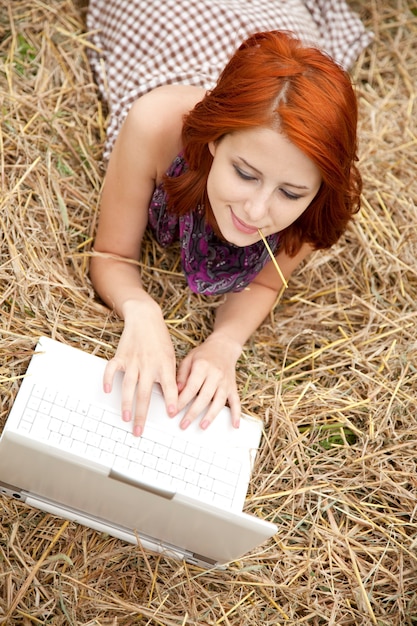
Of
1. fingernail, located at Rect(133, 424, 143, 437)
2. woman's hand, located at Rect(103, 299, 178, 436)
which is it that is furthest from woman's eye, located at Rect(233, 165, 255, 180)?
fingernail, located at Rect(133, 424, 143, 437)

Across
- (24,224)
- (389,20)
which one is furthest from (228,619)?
(389,20)

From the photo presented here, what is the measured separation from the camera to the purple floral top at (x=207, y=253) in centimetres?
178

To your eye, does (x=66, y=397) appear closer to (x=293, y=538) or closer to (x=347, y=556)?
(x=293, y=538)

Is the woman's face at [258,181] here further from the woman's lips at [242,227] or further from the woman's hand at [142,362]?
the woman's hand at [142,362]

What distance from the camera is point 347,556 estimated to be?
1.79m

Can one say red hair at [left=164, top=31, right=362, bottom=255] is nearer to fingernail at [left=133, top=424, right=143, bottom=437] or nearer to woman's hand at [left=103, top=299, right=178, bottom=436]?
woman's hand at [left=103, top=299, right=178, bottom=436]

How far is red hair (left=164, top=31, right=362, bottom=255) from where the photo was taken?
135cm

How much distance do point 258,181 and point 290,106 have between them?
16 centimetres

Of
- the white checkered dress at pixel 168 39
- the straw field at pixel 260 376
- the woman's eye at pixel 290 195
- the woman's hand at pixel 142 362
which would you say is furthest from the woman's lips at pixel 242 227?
the white checkered dress at pixel 168 39

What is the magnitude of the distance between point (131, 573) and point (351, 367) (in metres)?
0.80

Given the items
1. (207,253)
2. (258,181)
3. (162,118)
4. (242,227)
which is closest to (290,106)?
(258,181)

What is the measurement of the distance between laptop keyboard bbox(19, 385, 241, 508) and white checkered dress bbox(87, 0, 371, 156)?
2.89 feet

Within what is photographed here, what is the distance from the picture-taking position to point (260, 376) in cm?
190

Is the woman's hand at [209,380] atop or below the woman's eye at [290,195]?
below
